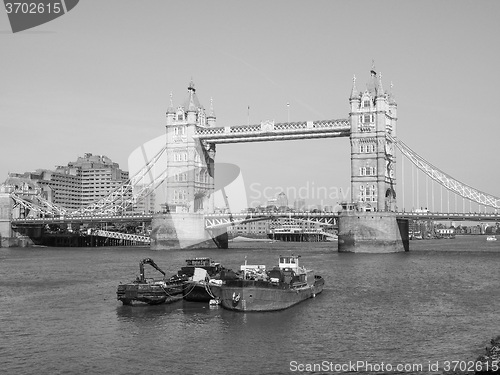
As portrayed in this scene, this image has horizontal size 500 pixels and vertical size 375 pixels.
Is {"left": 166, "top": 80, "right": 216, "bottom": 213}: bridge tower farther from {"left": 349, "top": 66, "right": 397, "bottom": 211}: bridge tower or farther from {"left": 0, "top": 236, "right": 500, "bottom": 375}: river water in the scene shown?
A: {"left": 0, "top": 236, "right": 500, "bottom": 375}: river water

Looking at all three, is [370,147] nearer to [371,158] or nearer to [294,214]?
[371,158]

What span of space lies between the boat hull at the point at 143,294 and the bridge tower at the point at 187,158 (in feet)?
217

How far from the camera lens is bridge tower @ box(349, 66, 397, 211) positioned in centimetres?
9612

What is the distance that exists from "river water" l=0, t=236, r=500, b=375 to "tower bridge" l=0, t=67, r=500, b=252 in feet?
123

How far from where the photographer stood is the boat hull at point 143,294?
1645 inches

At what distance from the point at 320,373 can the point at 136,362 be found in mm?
7655

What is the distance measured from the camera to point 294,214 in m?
98.2

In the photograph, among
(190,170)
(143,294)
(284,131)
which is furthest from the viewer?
(190,170)

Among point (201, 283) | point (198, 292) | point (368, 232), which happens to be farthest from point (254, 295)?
point (368, 232)

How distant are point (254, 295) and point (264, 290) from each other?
80 cm

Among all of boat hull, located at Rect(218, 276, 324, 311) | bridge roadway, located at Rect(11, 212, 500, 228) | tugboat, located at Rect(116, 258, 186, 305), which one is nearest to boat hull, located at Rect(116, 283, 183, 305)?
tugboat, located at Rect(116, 258, 186, 305)

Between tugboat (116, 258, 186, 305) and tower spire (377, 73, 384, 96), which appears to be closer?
tugboat (116, 258, 186, 305)

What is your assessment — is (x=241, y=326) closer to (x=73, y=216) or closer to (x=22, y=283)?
(x=22, y=283)

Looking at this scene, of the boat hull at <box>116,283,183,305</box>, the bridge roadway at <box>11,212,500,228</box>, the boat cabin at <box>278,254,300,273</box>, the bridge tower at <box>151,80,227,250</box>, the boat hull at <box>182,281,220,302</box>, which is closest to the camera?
the boat hull at <box>116,283,183,305</box>
